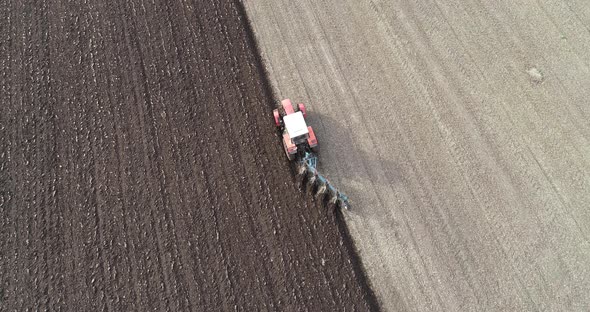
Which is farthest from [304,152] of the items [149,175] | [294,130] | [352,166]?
[149,175]

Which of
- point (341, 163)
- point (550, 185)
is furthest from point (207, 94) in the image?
point (550, 185)

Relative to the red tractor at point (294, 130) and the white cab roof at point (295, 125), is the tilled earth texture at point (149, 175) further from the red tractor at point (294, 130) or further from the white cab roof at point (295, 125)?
the white cab roof at point (295, 125)

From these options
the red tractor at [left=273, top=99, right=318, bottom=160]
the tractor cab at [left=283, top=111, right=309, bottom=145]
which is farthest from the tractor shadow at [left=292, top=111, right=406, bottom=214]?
the tractor cab at [left=283, top=111, right=309, bottom=145]

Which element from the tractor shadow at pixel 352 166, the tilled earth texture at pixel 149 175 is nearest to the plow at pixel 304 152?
the tractor shadow at pixel 352 166

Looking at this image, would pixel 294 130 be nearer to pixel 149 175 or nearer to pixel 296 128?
pixel 296 128

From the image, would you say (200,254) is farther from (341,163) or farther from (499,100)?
(499,100)

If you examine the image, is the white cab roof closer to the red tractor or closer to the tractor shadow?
the red tractor
